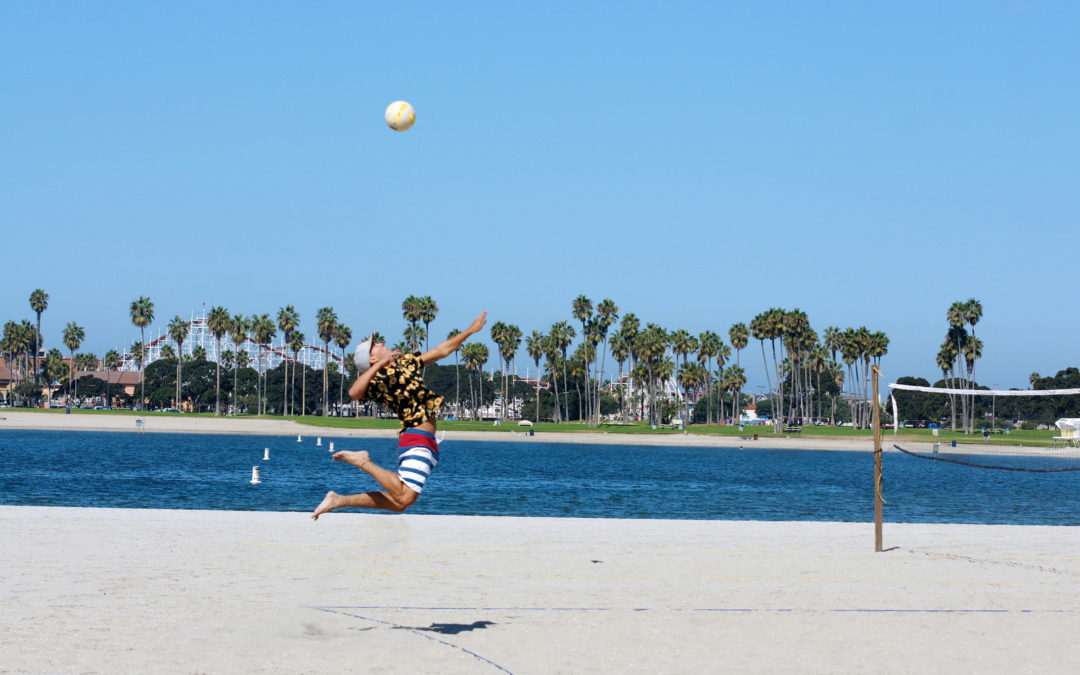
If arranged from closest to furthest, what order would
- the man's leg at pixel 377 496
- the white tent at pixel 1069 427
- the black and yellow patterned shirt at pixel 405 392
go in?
the man's leg at pixel 377 496 < the black and yellow patterned shirt at pixel 405 392 < the white tent at pixel 1069 427

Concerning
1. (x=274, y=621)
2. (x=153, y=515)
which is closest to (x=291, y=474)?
(x=153, y=515)

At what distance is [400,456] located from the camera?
9844 mm

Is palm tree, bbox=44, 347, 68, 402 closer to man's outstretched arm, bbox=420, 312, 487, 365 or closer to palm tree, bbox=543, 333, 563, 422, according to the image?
palm tree, bbox=543, 333, 563, 422

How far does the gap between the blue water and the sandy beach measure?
90.1 ft

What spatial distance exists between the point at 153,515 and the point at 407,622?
456 inches

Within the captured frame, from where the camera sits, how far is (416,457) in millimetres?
9641

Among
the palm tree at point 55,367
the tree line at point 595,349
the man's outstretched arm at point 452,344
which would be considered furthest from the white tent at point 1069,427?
the palm tree at point 55,367

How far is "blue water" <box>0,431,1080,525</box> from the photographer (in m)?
42.1

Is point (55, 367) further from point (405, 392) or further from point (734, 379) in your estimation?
point (405, 392)

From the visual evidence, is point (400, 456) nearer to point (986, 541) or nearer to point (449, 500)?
point (986, 541)

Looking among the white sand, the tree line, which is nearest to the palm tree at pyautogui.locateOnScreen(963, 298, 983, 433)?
the tree line

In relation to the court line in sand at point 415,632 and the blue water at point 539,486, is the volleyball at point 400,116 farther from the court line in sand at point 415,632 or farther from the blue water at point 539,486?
the blue water at point 539,486

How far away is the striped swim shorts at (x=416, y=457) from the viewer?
31.5 feet

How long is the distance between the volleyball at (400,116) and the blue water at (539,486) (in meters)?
A: 25.0
